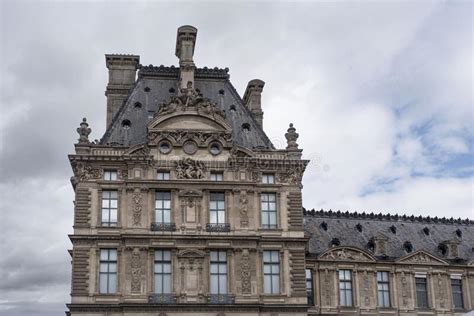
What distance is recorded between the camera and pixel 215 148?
183ft

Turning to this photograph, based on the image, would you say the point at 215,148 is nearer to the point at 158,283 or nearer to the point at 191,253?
the point at 191,253

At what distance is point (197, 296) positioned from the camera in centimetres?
5222

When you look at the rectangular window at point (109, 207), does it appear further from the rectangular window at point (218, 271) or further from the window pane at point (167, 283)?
the rectangular window at point (218, 271)

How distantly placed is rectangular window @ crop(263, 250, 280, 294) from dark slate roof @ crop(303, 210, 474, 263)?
6666mm

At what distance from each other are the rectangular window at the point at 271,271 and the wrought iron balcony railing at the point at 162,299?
20.5 ft

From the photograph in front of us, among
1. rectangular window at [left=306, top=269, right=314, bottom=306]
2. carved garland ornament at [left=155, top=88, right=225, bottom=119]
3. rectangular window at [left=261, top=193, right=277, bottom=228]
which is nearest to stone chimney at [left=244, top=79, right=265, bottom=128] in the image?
carved garland ornament at [left=155, top=88, right=225, bottom=119]

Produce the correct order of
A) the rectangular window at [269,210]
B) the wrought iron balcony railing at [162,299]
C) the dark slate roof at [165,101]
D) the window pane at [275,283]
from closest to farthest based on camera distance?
1. the wrought iron balcony railing at [162,299]
2. the window pane at [275,283]
3. the rectangular window at [269,210]
4. the dark slate roof at [165,101]

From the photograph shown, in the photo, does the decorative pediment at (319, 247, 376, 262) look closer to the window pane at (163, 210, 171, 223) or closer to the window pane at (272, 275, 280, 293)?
the window pane at (272, 275, 280, 293)

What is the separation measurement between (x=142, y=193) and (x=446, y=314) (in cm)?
2516

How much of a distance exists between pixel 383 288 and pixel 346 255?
3.84m

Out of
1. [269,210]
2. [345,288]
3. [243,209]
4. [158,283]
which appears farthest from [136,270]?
[345,288]

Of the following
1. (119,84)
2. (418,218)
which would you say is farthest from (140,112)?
(418,218)

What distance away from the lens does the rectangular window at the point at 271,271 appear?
53.7 metres

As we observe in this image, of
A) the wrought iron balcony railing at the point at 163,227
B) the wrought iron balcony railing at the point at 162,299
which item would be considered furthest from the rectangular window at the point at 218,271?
the wrought iron balcony railing at the point at 163,227
